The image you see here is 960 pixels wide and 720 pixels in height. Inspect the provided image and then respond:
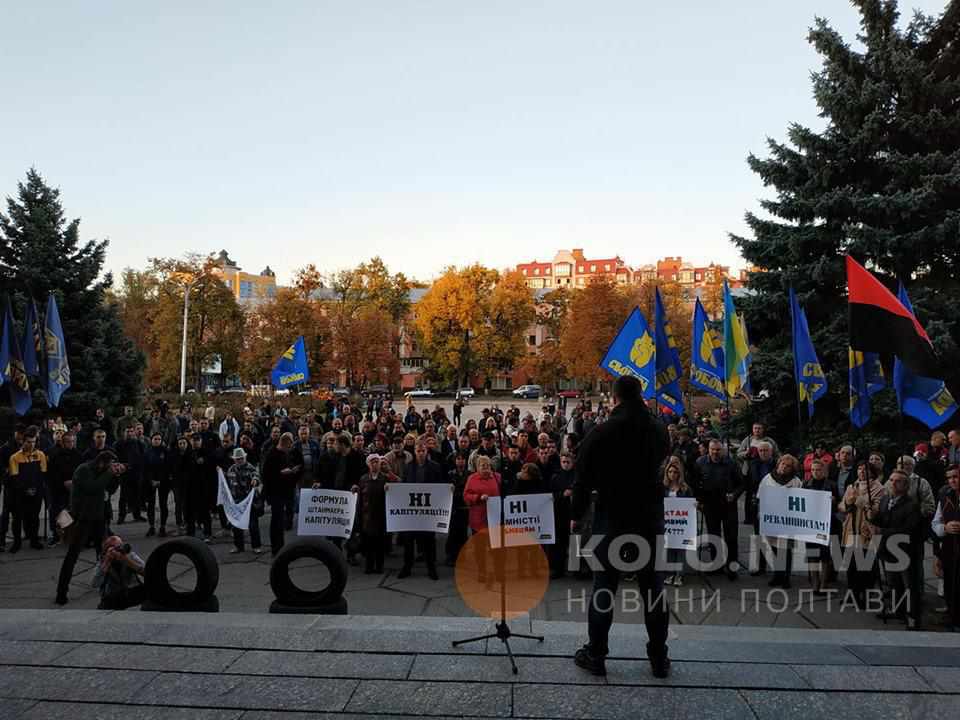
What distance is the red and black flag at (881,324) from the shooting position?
23.3ft

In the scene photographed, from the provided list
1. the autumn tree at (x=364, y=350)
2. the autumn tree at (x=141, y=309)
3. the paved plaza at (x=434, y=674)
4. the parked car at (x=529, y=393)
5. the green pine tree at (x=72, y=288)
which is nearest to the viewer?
the paved plaza at (x=434, y=674)

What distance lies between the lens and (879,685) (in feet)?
14.3

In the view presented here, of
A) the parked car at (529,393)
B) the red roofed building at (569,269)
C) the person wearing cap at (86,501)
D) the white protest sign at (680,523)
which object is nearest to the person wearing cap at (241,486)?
the person wearing cap at (86,501)

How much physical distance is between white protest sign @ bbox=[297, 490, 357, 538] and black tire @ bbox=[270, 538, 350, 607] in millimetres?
2668

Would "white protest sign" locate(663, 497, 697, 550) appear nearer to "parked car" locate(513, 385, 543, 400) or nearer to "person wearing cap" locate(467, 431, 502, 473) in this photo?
"person wearing cap" locate(467, 431, 502, 473)

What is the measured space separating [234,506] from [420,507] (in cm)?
324

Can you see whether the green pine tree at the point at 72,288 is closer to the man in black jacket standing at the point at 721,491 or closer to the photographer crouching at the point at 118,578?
the photographer crouching at the point at 118,578

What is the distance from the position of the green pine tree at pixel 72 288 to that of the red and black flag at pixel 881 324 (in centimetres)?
2602

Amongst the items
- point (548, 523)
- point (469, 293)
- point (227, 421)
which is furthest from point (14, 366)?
point (469, 293)

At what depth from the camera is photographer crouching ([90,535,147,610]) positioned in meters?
6.74

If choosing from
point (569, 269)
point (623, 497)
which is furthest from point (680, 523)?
point (569, 269)

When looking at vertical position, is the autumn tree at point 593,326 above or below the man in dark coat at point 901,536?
above

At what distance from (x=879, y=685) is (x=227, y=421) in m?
14.7

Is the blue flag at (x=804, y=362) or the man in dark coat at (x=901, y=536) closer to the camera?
the man in dark coat at (x=901, y=536)
